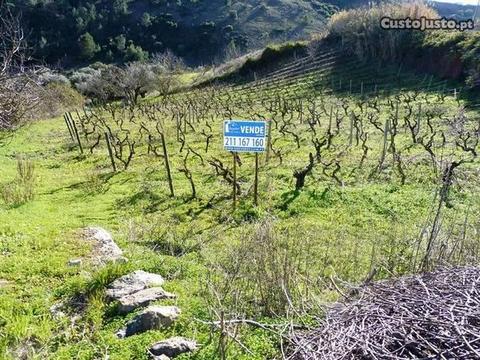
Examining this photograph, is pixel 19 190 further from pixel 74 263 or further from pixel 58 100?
pixel 58 100

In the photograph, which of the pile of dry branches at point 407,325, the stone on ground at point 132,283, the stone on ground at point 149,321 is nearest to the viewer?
the pile of dry branches at point 407,325

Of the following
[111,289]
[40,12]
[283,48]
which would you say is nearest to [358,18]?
[283,48]

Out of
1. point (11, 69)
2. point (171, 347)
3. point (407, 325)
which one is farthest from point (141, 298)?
point (11, 69)

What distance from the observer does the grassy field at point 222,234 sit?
4238 millimetres

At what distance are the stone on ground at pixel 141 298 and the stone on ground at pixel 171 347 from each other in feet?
2.55

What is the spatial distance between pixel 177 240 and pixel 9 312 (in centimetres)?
308

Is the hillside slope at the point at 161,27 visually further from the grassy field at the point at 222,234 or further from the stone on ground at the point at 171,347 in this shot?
the stone on ground at the point at 171,347

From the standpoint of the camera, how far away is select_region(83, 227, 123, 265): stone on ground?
19.5 feet

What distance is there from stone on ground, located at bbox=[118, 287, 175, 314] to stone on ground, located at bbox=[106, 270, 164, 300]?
11cm

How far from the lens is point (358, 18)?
35250 mm

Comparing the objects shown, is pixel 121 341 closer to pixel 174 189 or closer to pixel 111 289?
pixel 111 289

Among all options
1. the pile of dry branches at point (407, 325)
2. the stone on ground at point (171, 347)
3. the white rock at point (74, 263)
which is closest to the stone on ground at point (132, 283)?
the white rock at point (74, 263)

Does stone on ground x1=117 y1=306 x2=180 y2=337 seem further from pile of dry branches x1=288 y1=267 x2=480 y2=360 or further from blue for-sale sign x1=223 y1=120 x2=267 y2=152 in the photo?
blue for-sale sign x1=223 y1=120 x2=267 y2=152

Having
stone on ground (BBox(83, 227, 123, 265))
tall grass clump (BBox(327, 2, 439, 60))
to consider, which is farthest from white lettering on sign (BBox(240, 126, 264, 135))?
tall grass clump (BBox(327, 2, 439, 60))
